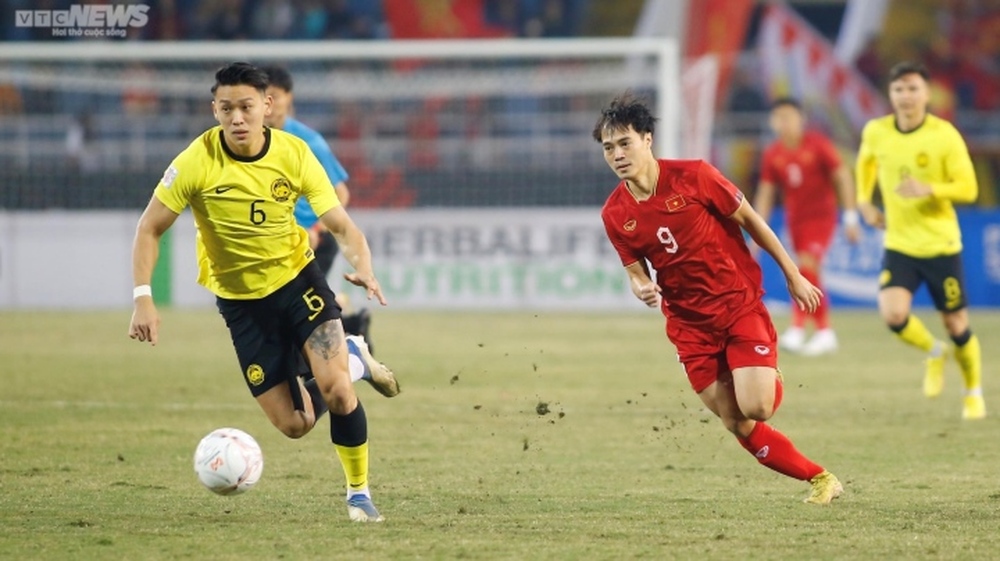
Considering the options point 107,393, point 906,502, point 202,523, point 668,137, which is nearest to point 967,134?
point 668,137

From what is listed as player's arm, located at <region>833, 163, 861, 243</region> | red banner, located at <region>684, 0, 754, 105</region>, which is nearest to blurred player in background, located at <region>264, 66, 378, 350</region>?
player's arm, located at <region>833, 163, 861, 243</region>

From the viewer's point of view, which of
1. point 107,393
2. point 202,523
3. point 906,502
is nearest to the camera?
point 202,523

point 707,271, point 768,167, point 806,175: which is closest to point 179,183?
point 707,271

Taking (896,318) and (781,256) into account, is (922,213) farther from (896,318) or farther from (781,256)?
(781,256)

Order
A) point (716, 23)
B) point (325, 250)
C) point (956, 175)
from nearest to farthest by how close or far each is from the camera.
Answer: point (325, 250) < point (956, 175) < point (716, 23)

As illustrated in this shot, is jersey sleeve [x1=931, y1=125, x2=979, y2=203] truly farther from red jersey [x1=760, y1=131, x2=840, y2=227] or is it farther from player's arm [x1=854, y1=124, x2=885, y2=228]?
red jersey [x1=760, y1=131, x2=840, y2=227]

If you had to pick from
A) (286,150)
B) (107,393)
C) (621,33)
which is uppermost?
(621,33)

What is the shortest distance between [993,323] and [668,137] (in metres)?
4.87

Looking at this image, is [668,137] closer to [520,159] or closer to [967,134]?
[520,159]

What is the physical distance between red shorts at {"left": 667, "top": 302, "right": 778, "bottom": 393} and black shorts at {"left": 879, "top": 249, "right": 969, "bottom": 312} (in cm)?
412

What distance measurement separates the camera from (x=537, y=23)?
2823cm

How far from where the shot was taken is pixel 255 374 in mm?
7301

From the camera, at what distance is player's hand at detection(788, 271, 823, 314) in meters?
7.28

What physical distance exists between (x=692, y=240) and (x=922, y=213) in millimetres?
4504
